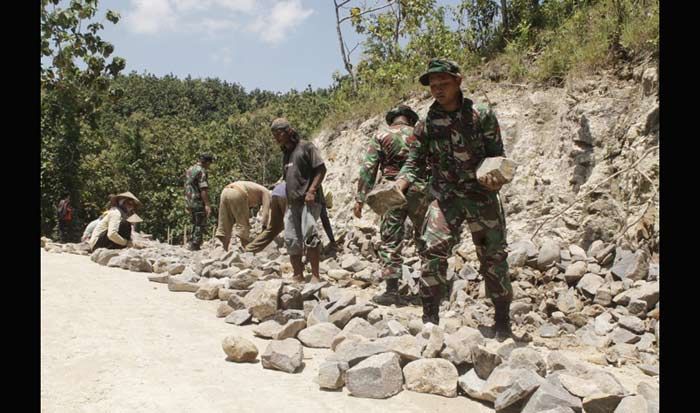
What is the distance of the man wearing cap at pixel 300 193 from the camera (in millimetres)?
5352

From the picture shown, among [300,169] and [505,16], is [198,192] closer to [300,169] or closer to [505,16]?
[300,169]

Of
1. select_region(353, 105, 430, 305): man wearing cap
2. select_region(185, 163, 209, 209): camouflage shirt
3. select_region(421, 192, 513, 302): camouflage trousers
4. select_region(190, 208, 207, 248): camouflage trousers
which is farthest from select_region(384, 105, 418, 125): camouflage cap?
select_region(190, 208, 207, 248): camouflage trousers

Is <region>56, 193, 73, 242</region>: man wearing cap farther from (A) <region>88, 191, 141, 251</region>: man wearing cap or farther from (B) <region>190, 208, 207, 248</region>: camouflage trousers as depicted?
(A) <region>88, 191, 141, 251</region>: man wearing cap

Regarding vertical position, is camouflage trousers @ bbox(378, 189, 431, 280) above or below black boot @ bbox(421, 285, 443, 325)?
above

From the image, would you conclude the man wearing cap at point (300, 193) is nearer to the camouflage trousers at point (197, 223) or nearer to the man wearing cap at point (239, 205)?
the man wearing cap at point (239, 205)

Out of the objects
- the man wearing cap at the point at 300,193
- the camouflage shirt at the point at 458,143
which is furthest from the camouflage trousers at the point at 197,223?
the camouflage shirt at the point at 458,143

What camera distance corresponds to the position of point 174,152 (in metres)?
25.6

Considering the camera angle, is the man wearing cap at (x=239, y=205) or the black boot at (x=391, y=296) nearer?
the black boot at (x=391, y=296)

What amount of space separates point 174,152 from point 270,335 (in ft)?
77.3

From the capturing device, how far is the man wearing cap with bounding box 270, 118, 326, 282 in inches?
211

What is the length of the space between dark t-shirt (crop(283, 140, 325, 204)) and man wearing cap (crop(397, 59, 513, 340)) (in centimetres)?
178

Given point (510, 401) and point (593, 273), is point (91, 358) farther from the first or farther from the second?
point (593, 273)

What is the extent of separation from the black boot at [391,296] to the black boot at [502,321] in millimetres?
1420

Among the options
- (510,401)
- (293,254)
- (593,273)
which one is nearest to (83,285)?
(293,254)
